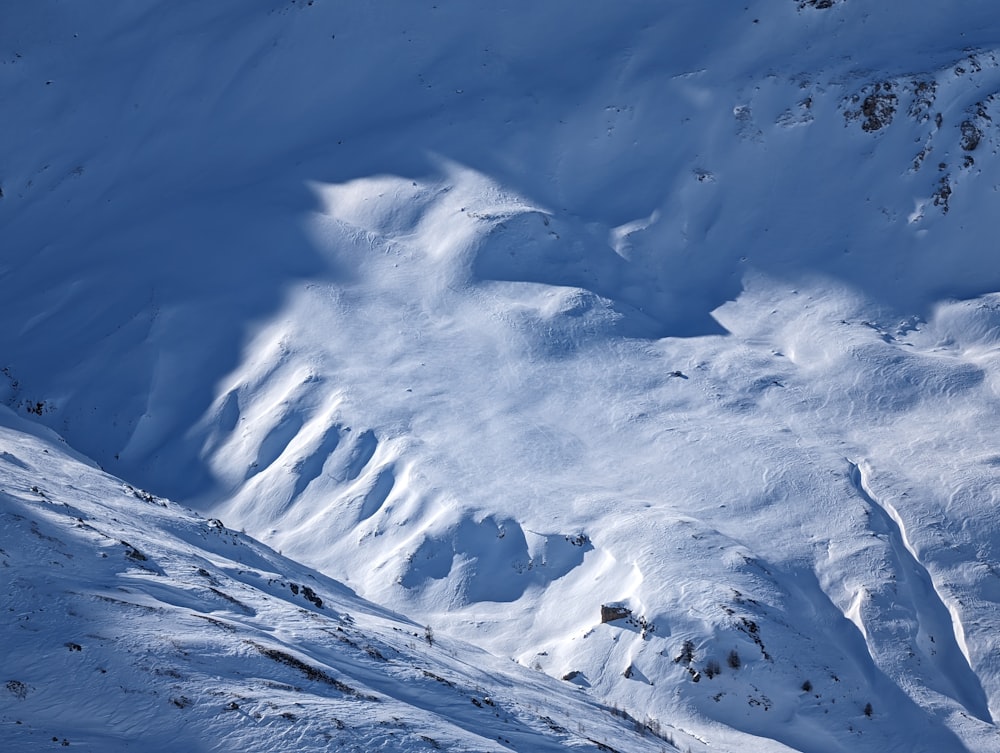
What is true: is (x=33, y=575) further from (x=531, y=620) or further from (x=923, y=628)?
(x=923, y=628)

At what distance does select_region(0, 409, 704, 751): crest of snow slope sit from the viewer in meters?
13.4

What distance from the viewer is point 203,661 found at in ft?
→ 49.0

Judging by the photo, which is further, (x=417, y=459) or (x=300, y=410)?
(x=300, y=410)

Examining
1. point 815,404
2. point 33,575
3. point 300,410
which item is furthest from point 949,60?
point 33,575

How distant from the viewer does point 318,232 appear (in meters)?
37.6

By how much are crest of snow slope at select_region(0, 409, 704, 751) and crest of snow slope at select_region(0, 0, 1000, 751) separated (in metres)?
4.54

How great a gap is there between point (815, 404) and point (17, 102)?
3288cm

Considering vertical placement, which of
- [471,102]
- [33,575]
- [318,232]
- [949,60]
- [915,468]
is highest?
[949,60]

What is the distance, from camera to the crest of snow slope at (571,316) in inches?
973

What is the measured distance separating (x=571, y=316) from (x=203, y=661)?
20.3 metres

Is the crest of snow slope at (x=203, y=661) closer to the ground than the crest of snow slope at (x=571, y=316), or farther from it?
closer to the ground

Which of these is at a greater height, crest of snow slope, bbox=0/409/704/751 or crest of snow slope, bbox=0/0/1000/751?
crest of snow slope, bbox=0/0/1000/751

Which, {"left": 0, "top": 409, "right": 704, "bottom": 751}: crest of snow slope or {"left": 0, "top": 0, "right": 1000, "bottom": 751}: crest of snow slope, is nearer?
{"left": 0, "top": 409, "right": 704, "bottom": 751}: crest of snow slope

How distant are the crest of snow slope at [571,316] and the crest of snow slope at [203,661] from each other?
4535 millimetres
